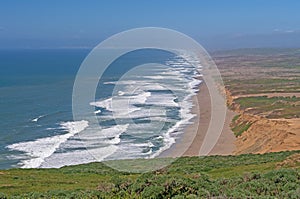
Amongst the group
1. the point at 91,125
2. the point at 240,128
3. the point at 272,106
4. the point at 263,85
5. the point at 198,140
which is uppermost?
the point at 91,125

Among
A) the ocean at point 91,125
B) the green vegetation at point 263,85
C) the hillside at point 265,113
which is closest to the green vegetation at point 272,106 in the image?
the hillside at point 265,113

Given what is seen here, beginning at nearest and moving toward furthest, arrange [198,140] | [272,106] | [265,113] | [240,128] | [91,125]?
[198,140]
[240,128]
[91,125]
[265,113]
[272,106]

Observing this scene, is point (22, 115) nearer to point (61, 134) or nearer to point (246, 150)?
point (61, 134)

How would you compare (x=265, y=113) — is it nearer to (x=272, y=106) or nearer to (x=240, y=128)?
(x=272, y=106)

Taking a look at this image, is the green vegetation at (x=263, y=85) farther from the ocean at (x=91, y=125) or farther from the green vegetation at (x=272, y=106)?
the green vegetation at (x=272, y=106)

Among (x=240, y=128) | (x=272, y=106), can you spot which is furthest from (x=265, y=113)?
(x=240, y=128)

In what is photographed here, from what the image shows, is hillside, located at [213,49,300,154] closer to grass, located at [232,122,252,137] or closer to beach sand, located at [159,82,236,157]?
grass, located at [232,122,252,137]

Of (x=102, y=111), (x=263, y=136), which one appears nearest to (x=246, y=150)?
(x=263, y=136)

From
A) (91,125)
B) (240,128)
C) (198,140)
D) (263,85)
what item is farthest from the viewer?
(263,85)

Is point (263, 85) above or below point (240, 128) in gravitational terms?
below
